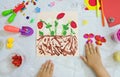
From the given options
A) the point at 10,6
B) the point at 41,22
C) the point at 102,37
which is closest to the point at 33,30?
the point at 41,22

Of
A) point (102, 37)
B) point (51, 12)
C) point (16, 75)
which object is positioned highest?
point (51, 12)

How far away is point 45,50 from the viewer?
0.89m

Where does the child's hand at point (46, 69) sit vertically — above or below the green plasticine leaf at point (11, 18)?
below

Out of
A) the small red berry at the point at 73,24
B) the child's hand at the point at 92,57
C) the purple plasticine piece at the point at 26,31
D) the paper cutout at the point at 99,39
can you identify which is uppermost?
the small red berry at the point at 73,24

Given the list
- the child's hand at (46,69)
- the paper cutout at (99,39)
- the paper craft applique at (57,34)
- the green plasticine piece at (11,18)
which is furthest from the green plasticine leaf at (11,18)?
the paper cutout at (99,39)

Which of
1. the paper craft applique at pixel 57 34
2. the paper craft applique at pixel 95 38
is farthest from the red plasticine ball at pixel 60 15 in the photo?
the paper craft applique at pixel 95 38

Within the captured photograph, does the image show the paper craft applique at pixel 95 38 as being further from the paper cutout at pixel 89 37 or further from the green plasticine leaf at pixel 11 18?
the green plasticine leaf at pixel 11 18

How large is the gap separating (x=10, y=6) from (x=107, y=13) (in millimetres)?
407

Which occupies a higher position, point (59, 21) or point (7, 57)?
point (59, 21)

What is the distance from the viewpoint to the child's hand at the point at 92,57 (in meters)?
0.85

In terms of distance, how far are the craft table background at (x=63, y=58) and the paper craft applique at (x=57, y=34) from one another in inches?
0.8

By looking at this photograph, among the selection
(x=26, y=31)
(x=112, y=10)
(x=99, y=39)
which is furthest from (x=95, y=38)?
(x=26, y=31)

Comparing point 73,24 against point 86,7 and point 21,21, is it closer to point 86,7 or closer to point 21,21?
point 86,7

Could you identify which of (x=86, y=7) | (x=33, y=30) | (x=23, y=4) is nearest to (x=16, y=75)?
(x=33, y=30)
